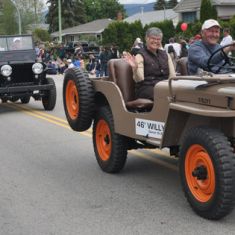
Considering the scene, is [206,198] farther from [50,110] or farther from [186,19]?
[186,19]

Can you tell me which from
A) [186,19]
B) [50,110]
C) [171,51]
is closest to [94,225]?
[50,110]

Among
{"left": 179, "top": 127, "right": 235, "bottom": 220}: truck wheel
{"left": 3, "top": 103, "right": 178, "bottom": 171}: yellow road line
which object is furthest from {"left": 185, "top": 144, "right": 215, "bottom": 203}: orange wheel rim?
{"left": 3, "top": 103, "right": 178, "bottom": 171}: yellow road line

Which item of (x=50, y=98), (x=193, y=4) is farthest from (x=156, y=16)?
(x=50, y=98)

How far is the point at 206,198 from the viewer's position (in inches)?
183

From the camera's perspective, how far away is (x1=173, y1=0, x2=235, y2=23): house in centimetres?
5075

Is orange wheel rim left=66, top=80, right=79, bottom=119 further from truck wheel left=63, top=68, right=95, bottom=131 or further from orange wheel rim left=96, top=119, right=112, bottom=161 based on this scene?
orange wheel rim left=96, top=119, right=112, bottom=161

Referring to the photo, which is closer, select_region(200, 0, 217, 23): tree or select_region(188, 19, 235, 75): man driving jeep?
select_region(188, 19, 235, 75): man driving jeep

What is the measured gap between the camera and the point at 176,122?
16.7 feet

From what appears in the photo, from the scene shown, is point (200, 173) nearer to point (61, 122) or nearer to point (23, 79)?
point (61, 122)

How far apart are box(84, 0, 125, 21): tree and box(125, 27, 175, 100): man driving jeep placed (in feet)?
320

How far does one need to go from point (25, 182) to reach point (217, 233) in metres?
2.61

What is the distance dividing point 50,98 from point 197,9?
43.3 metres

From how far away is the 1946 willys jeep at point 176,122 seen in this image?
4.41 m

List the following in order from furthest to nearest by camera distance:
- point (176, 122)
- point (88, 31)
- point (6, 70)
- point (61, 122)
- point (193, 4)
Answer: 1. point (88, 31)
2. point (193, 4)
3. point (6, 70)
4. point (61, 122)
5. point (176, 122)
